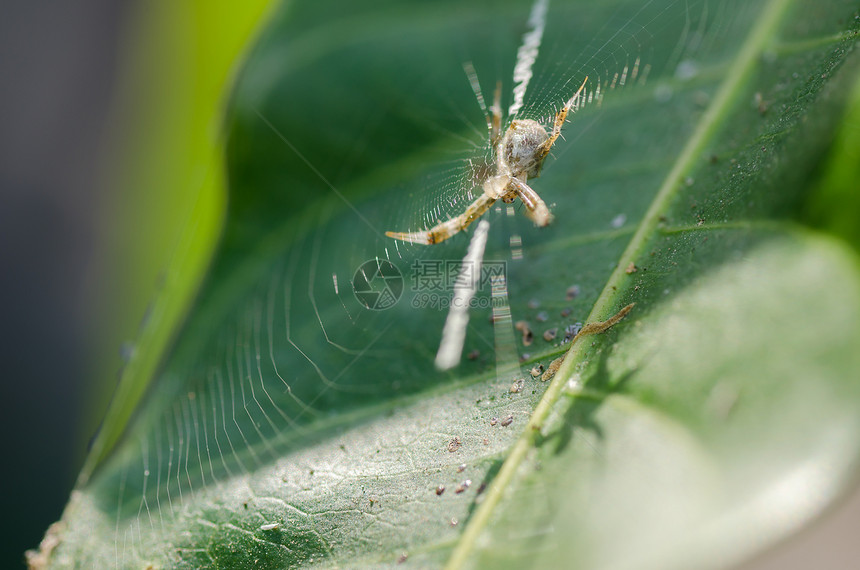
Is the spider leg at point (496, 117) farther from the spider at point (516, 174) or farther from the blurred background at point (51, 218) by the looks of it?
the blurred background at point (51, 218)

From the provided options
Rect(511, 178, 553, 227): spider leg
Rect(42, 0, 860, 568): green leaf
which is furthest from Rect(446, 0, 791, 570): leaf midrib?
Rect(511, 178, 553, 227): spider leg

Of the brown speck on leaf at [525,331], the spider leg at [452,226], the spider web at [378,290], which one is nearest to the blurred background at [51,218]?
the spider web at [378,290]

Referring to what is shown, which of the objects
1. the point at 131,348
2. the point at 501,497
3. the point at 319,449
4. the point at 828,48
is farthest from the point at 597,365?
the point at 131,348

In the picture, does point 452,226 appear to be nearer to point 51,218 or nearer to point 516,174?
point 516,174

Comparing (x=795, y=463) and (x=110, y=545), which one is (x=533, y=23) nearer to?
(x=795, y=463)

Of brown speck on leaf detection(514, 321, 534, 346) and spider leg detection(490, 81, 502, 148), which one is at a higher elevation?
spider leg detection(490, 81, 502, 148)

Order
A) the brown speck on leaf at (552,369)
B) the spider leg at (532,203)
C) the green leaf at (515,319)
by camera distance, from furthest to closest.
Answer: the spider leg at (532,203) < the brown speck on leaf at (552,369) < the green leaf at (515,319)

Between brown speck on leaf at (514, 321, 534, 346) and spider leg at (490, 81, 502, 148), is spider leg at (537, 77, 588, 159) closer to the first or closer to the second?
spider leg at (490, 81, 502, 148)

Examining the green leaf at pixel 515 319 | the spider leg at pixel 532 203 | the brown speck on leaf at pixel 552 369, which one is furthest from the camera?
the spider leg at pixel 532 203
